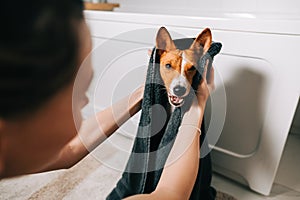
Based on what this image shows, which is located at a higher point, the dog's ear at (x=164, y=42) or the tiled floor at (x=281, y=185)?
the dog's ear at (x=164, y=42)

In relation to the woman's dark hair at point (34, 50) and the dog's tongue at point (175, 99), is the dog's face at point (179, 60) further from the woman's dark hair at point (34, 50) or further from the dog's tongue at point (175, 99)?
the woman's dark hair at point (34, 50)

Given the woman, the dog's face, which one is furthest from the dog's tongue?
the woman

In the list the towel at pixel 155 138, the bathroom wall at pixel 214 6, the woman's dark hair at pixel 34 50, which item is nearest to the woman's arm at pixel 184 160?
the towel at pixel 155 138

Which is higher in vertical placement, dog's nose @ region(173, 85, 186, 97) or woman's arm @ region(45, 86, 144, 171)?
dog's nose @ region(173, 85, 186, 97)

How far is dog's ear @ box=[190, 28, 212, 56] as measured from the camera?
1.70 feet

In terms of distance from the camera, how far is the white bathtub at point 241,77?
0.61m

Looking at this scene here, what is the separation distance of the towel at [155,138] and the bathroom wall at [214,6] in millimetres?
478

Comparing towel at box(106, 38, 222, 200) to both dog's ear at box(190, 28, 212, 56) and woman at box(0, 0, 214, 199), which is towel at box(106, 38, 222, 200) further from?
woman at box(0, 0, 214, 199)

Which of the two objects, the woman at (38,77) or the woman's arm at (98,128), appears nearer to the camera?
the woman at (38,77)

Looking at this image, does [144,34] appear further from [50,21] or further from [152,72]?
[50,21]

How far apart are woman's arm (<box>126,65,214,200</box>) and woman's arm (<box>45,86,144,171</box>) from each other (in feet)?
0.51

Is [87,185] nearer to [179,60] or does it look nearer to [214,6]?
[179,60]

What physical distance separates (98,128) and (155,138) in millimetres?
156

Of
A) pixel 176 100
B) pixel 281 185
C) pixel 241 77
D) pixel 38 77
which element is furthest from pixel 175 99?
pixel 281 185
